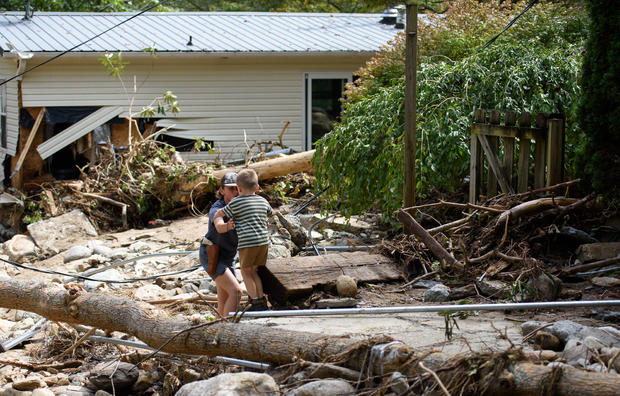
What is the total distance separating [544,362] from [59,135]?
42.5ft

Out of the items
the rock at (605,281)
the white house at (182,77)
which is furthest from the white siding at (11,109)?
the rock at (605,281)

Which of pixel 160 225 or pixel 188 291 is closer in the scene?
pixel 188 291

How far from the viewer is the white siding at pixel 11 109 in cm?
1531

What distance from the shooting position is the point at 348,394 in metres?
4.24

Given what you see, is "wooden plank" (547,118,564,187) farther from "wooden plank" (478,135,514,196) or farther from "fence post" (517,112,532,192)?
"wooden plank" (478,135,514,196)

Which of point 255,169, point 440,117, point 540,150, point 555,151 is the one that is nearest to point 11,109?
point 255,169

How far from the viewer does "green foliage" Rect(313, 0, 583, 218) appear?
860cm

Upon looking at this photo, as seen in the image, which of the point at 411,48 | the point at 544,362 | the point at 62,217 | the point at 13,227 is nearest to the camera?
the point at 544,362

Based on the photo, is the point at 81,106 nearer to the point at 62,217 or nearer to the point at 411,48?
the point at 62,217

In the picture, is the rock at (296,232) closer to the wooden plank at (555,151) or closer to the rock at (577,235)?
the wooden plank at (555,151)

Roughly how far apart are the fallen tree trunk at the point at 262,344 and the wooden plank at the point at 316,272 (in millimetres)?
1336

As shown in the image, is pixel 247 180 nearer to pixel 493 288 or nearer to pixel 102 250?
pixel 493 288

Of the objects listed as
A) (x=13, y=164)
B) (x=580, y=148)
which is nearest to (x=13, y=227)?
(x=13, y=164)

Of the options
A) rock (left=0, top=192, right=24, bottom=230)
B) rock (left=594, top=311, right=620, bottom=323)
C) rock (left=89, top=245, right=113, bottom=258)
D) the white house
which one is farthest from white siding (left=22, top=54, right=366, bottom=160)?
rock (left=594, top=311, right=620, bottom=323)
